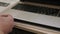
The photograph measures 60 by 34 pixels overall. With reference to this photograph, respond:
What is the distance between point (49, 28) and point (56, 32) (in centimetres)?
6

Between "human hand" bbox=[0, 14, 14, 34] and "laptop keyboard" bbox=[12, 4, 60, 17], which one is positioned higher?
"laptop keyboard" bbox=[12, 4, 60, 17]

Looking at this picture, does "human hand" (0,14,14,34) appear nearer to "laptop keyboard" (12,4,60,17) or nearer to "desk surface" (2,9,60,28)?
"desk surface" (2,9,60,28)

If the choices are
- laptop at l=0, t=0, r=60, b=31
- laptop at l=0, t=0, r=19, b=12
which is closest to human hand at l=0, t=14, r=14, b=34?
laptop at l=0, t=0, r=60, b=31

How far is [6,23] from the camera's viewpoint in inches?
38.4

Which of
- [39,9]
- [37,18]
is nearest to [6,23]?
[37,18]

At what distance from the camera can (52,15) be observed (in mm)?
1118

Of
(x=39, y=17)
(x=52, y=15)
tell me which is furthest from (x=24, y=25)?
(x=52, y=15)

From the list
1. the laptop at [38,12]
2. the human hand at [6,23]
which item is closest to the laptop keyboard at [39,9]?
the laptop at [38,12]

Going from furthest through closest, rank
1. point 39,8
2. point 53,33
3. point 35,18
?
point 39,8 < point 35,18 < point 53,33

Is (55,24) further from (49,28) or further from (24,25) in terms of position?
(24,25)

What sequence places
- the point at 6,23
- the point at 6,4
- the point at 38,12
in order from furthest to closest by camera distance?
the point at 6,4 → the point at 38,12 → the point at 6,23

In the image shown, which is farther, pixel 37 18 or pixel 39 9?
pixel 39 9

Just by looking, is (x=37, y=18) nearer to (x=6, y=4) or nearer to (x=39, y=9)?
(x=39, y=9)

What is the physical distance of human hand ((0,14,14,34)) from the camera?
0.96 m
